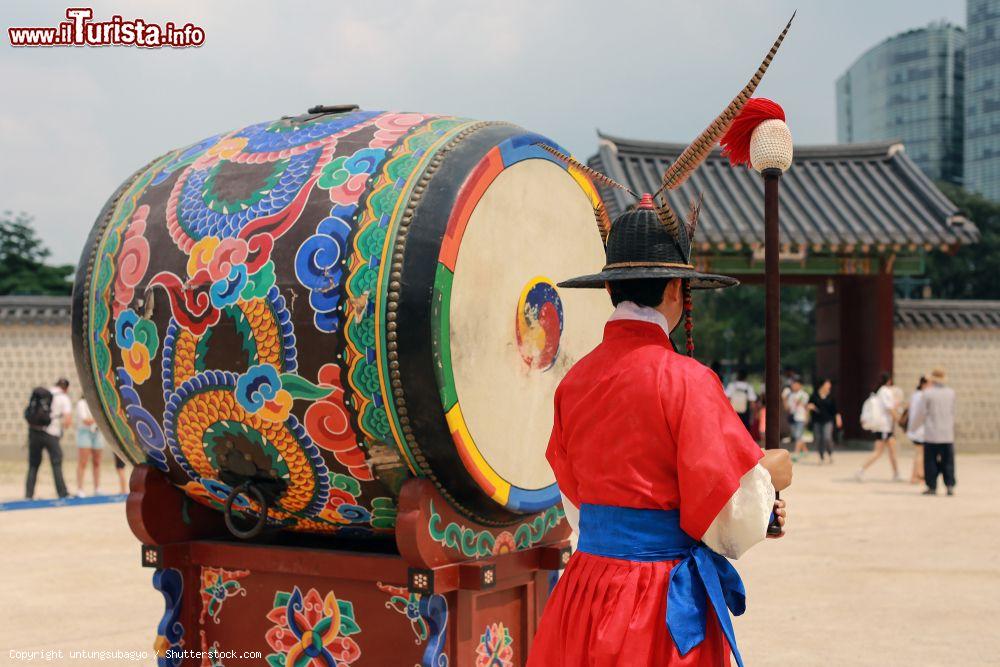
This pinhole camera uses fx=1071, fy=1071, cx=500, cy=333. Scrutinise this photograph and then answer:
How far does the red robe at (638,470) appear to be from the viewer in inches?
87.2

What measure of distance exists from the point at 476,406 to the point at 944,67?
152 ft

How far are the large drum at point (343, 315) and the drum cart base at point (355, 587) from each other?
0.36 ft

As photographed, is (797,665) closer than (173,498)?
No

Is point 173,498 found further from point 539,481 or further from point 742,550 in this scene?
point 742,550

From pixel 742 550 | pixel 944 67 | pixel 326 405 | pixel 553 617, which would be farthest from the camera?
pixel 944 67

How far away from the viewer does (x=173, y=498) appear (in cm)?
379

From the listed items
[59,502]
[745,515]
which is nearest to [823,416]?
Answer: [59,502]

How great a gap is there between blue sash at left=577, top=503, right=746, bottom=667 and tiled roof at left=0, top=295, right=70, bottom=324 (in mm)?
15352

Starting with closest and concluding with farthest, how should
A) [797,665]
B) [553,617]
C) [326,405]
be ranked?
[553,617], [326,405], [797,665]

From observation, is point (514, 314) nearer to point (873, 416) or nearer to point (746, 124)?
point (746, 124)

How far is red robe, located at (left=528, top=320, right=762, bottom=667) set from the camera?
2215 mm

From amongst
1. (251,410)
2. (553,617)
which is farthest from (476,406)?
(553,617)

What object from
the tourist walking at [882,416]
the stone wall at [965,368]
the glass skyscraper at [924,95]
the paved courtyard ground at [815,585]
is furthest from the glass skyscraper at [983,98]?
the paved courtyard ground at [815,585]

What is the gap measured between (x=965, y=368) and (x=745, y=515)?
16692 millimetres
